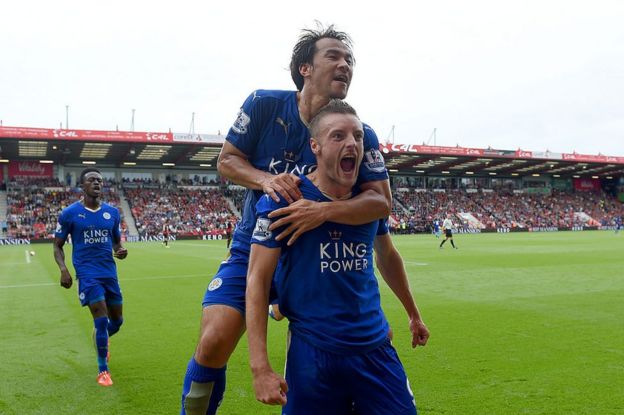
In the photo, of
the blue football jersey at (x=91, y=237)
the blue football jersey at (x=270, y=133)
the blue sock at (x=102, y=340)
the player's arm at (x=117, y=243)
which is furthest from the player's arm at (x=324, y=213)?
the player's arm at (x=117, y=243)

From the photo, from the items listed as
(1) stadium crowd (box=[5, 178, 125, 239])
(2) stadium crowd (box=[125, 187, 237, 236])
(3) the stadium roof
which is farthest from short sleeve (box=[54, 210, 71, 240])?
(1) stadium crowd (box=[5, 178, 125, 239])

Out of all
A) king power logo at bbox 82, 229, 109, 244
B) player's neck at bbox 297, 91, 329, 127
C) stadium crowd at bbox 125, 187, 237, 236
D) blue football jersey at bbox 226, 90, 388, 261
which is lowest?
stadium crowd at bbox 125, 187, 237, 236

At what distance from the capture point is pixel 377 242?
3311 millimetres

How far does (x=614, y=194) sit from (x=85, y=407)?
8364 cm

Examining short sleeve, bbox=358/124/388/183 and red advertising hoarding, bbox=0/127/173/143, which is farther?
red advertising hoarding, bbox=0/127/173/143

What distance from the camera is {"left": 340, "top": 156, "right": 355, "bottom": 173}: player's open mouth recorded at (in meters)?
2.59

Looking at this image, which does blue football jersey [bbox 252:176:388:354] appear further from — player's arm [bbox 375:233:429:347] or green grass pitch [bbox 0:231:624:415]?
green grass pitch [bbox 0:231:624:415]

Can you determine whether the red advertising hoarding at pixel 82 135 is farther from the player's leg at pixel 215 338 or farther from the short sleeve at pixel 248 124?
the player's leg at pixel 215 338

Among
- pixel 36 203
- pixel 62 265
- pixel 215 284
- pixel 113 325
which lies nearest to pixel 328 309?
pixel 215 284

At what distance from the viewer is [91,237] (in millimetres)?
6840

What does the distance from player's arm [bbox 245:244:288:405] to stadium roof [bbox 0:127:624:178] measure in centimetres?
4357

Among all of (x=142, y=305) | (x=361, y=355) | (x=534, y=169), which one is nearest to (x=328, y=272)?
(x=361, y=355)

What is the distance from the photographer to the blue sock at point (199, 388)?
11.3 ft

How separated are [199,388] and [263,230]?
1390 millimetres
